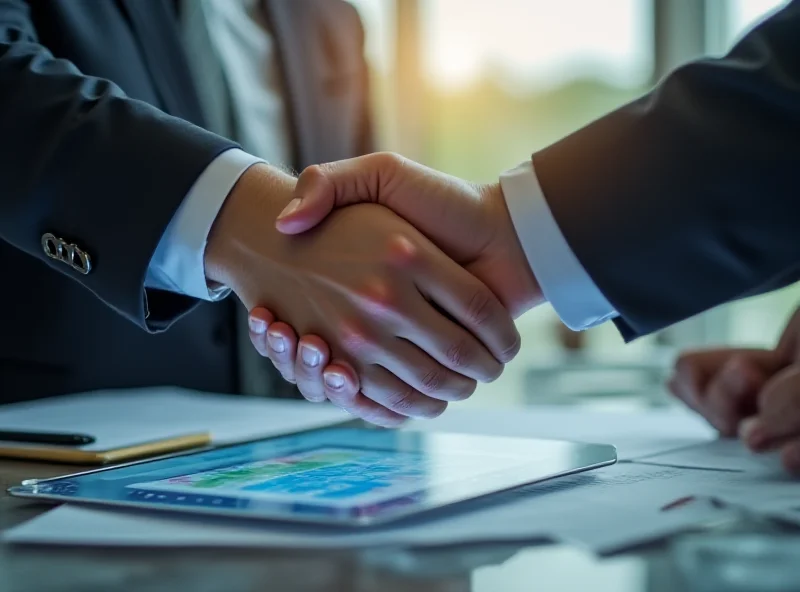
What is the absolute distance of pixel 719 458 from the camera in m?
0.75

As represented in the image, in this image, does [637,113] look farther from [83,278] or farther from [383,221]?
[83,278]

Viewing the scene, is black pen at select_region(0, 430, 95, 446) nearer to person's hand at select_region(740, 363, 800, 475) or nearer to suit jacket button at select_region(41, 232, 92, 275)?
suit jacket button at select_region(41, 232, 92, 275)

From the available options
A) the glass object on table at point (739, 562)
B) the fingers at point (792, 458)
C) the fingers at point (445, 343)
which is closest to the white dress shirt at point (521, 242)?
the fingers at point (445, 343)

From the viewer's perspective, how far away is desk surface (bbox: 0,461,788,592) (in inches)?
16.2

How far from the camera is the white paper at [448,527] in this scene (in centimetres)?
48

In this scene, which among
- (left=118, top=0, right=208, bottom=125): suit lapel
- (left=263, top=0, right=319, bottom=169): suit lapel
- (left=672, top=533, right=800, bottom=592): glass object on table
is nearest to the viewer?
(left=672, top=533, right=800, bottom=592): glass object on table

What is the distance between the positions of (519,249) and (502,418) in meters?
0.22

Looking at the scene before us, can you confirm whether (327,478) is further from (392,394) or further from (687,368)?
(687,368)

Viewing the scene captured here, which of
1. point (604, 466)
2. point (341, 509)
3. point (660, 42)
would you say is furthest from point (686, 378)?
point (660, 42)

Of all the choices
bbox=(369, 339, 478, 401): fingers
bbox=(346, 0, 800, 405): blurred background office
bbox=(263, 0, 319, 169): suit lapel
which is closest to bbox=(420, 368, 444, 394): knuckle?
bbox=(369, 339, 478, 401): fingers

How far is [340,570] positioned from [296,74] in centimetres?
126

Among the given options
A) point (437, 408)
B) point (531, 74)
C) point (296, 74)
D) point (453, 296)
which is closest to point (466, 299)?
point (453, 296)

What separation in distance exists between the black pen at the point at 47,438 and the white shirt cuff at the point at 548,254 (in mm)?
427

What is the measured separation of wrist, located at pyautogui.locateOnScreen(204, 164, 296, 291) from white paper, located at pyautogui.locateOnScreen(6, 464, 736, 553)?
34cm
